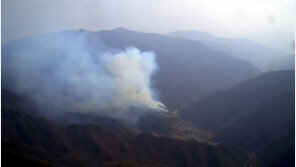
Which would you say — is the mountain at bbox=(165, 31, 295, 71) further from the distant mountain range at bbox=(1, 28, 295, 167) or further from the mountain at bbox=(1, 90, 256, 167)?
the mountain at bbox=(1, 90, 256, 167)

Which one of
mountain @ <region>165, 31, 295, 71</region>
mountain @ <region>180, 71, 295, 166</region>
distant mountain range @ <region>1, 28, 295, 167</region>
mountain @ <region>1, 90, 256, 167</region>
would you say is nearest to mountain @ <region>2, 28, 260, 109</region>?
distant mountain range @ <region>1, 28, 295, 167</region>

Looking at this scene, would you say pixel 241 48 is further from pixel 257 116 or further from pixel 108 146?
pixel 108 146

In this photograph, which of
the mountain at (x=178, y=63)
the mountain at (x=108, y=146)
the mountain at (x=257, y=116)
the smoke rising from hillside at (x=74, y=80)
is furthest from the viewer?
the mountain at (x=178, y=63)

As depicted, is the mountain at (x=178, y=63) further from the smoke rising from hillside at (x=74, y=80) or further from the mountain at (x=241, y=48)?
the mountain at (x=241, y=48)

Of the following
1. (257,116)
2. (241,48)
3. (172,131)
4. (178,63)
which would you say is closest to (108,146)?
(172,131)

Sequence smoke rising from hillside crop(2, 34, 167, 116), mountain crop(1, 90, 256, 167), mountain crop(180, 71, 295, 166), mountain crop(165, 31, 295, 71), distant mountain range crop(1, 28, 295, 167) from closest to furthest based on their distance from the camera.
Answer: distant mountain range crop(1, 28, 295, 167) → mountain crop(1, 90, 256, 167) → mountain crop(180, 71, 295, 166) → smoke rising from hillside crop(2, 34, 167, 116) → mountain crop(165, 31, 295, 71)

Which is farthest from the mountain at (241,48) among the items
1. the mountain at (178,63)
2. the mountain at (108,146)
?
the mountain at (108,146)
